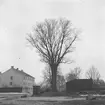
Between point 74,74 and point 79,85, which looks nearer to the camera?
point 79,85

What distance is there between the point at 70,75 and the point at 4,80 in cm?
3105

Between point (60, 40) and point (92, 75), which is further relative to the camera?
point (92, 75)

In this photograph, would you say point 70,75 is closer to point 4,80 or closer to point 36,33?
point 4,80

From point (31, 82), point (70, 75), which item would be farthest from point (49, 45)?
point (31, 82)

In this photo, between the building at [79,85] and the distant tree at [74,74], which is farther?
the distant tree at [74,74]

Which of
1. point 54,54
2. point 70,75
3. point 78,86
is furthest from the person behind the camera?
point 70,75

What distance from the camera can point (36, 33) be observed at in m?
49.4

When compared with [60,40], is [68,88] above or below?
below

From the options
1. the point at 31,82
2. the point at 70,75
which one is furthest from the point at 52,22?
the point at 31,82

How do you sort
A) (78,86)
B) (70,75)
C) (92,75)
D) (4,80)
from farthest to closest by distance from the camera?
(92,75), (70,75), (4,80), (78,86)

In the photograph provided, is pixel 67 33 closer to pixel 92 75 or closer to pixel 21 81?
pixel 21 81

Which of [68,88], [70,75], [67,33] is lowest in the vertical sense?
[68,88]

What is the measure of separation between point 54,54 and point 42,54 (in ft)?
10.0

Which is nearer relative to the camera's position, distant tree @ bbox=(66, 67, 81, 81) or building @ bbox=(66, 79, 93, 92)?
building @ bbox=(66, 79, 93, 92)
